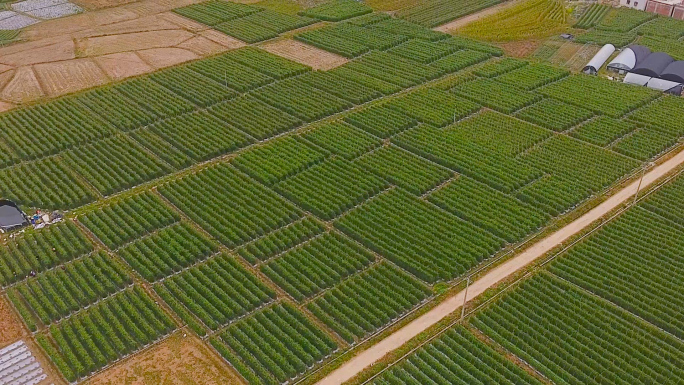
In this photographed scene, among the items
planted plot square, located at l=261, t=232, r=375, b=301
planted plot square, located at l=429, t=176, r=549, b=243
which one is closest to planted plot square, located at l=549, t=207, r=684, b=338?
planted plot square, located at l=429, t=176, r=549, b=243

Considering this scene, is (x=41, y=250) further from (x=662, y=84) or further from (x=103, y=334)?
(x=662, y=84)

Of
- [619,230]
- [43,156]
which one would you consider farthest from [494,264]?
[43,156]

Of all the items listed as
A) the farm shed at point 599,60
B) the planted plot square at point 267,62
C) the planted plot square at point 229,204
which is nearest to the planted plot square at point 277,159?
the planted plot square at point 229,204

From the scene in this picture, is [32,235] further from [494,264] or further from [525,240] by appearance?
[525,240]

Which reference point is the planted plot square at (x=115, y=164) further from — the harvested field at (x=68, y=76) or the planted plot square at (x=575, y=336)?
the planted plot square at (x=575, y=336)

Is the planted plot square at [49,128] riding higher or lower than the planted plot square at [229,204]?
higher

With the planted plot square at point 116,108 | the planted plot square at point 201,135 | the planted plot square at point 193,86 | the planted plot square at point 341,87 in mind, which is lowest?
the planted plot square at point 201,135

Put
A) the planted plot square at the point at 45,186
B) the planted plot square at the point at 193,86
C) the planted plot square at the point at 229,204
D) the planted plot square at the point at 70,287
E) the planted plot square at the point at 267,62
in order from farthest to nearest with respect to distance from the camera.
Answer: the planted plot square at the point at 267,62
the planted plot square at the point at 193,86
the planted plot square at the point at 45,186
the planted plot square at the point at 229,204
the planted plot square at the point at 70,287
